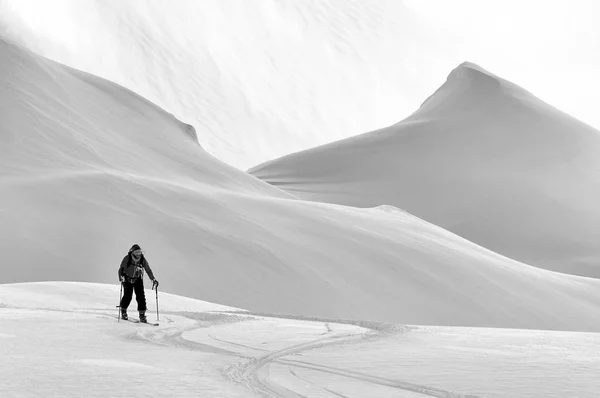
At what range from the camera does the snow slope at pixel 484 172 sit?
101 m

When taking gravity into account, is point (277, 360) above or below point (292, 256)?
below

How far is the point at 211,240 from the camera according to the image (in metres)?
41.9

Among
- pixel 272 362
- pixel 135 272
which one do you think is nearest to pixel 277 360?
pixel 272 362

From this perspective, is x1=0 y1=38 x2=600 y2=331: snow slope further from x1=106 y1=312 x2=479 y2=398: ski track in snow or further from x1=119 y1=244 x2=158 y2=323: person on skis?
x1=106 y1=312 x2=479 y2=398: ski track in snow

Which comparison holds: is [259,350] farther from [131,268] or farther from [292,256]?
[292,256]

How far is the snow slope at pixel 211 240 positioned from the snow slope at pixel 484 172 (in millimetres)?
40363

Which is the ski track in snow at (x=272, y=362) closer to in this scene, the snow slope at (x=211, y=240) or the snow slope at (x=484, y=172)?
the snow slope at (x=211, y=240)

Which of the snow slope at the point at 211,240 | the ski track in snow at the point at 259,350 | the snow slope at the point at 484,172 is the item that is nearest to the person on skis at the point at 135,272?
the ski track in snow at the point at 259,350

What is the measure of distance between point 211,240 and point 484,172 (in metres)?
76.9

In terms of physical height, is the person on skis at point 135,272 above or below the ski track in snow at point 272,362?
above

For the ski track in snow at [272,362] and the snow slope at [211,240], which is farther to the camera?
the snow slope at [211,240]

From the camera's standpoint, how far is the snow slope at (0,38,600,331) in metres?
37.7

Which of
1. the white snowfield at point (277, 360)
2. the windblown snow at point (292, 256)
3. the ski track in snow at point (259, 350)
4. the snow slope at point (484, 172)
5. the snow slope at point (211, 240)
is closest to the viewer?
the white snowfield at point (277, 360)

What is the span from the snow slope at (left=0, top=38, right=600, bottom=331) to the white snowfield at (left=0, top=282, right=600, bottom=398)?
20.9 metres
